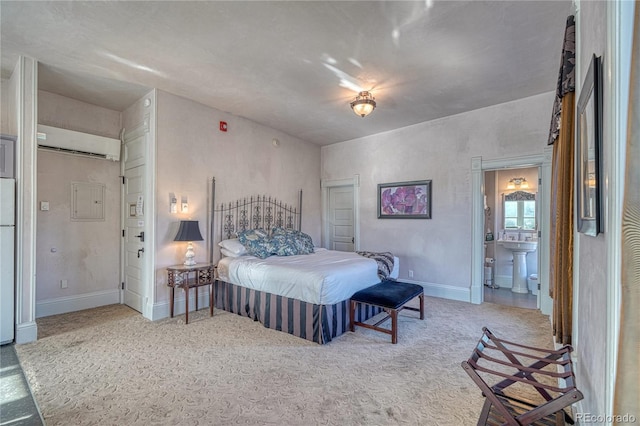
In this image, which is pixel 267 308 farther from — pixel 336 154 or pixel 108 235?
pixel 336 154

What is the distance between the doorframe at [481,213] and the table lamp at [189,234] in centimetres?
406

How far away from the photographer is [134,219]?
4.28 m

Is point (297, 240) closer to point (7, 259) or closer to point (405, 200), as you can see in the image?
point (405, 200)

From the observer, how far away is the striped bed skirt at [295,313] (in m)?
3.13

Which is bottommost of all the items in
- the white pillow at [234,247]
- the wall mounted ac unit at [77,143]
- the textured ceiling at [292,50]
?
the white pillow at [234,247]

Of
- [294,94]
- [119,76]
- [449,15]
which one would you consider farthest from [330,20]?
[119,76]

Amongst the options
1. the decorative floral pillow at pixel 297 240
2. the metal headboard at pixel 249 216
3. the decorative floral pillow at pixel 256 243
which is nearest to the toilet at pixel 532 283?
the decorative floral pillow at pixel 297 240

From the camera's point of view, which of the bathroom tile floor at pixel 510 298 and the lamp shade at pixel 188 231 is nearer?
the lamp shade at pixel 188 231

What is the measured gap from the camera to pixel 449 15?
93.9 inches

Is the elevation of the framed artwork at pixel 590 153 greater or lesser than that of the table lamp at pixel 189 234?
greater

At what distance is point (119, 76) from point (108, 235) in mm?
2355

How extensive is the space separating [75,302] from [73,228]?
1035 millimetres

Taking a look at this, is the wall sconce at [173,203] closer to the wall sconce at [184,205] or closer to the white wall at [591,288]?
the wall sconce at [184,205]

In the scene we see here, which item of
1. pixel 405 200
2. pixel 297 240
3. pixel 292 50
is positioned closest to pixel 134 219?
pixel 297 240
